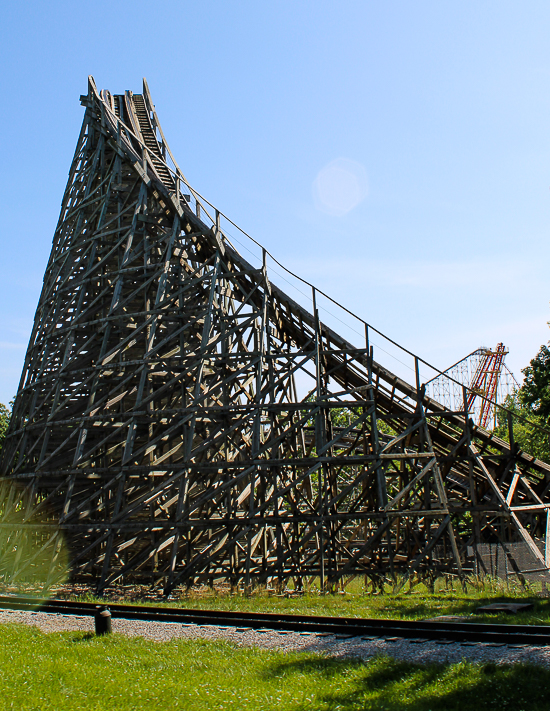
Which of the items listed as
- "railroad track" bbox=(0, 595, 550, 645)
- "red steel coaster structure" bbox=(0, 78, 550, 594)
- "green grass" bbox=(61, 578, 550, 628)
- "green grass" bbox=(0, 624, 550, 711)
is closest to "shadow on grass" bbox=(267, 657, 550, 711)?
"green grass" bbox=(0, 624, 550, 711)

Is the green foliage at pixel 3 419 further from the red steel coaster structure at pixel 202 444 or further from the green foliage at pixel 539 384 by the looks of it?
the green foliage at pixel 539 384

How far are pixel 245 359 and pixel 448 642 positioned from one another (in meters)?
11.1

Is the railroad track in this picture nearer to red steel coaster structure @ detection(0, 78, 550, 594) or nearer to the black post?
the black post

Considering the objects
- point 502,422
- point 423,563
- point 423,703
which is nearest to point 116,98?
point 423,563

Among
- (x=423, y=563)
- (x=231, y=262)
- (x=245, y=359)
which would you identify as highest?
(x=231, y=262)

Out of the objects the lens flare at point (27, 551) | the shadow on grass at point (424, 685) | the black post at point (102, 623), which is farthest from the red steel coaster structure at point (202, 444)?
the shadow on grass at point (424, 685)

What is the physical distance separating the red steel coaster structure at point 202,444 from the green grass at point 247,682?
7032 mm

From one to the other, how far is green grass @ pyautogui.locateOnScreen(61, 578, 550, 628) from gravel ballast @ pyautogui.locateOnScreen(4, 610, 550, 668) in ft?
6.54

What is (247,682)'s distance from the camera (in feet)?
21.8

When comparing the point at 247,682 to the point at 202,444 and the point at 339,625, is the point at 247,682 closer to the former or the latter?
the point at 339,625

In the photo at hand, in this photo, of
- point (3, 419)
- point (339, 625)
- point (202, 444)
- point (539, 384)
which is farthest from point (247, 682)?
point (3, 419)

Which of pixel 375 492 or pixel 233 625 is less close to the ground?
pixel 375 492

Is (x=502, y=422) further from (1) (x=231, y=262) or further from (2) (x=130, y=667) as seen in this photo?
(2) (x=130, y=667)

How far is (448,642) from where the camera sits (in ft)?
25.7
